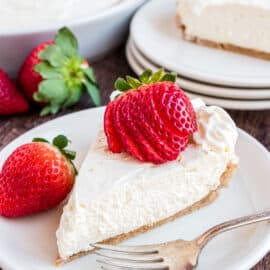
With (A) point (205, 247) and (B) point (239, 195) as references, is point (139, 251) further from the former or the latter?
(B) point (239, 195)

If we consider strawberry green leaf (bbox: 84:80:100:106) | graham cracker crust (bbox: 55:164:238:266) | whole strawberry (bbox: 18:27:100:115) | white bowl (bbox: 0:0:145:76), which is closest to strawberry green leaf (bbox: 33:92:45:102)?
whole strawberry (bbox: 18:27:100:115)

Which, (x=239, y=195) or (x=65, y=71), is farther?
(x=65, y=71)

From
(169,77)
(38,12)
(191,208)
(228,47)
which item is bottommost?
(228,47)

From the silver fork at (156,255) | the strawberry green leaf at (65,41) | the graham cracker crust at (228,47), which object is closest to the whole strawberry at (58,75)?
the strawberry green leaf at (65,41)

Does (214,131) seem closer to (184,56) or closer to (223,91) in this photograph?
(223,91)

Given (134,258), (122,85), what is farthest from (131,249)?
(122,85)

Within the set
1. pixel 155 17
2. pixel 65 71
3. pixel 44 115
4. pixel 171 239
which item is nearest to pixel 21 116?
pixel 44 115

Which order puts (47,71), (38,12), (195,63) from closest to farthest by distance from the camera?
(47,71)
(195,63)
(38,12)
